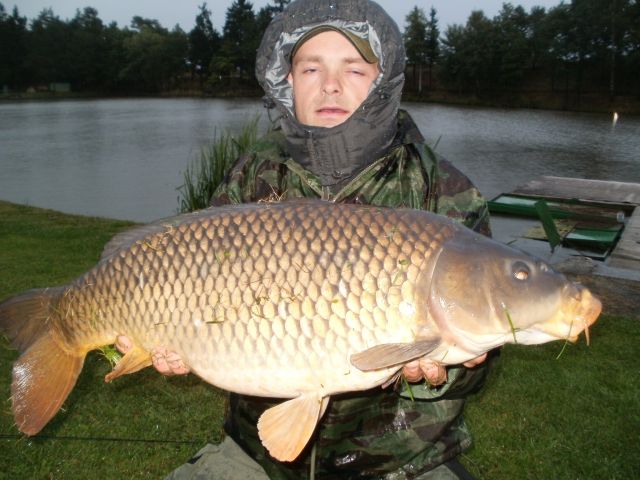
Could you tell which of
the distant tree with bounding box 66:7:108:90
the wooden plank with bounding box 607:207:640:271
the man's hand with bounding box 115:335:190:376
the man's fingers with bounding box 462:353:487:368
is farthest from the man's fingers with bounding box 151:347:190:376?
the distant tree with bounding box 66:7:108:90

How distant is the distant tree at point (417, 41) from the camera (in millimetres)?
43312

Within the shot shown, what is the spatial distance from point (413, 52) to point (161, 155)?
112 ft

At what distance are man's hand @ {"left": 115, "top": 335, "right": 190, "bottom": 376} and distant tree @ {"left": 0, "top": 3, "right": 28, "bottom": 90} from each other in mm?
58197

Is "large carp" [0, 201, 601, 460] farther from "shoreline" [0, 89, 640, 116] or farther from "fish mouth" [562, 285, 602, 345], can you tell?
"shoreline" [0, 89, 640, 116]

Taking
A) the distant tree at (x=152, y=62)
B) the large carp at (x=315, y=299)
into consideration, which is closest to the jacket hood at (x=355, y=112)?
the large carp at (x=315, y=299)

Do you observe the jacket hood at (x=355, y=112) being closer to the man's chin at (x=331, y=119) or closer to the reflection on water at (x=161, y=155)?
the man's chin at (x=331, y=119)

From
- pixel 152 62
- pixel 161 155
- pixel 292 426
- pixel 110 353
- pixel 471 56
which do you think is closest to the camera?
pixel 292 426

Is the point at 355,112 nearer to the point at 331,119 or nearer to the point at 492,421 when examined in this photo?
the point at 331,119

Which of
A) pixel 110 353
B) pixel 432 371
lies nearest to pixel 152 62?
pixel 110 353

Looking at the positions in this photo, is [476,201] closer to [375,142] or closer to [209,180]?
[375,142]

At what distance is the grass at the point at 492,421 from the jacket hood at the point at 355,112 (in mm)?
1373

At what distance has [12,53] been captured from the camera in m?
54.3

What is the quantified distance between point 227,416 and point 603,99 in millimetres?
31231

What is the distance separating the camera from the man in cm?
154
